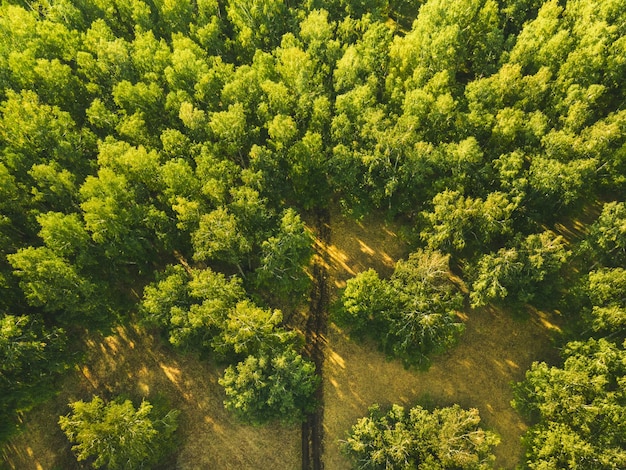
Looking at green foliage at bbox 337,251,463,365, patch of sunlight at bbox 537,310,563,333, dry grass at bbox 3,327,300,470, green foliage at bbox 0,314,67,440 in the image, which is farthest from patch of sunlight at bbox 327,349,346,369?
green foliage at bbox 0,314,67,440

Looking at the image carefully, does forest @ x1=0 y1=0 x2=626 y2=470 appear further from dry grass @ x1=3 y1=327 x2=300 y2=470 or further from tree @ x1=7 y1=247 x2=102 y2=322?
dry grass @ x1=3 y1=327 x2=300 y2=470

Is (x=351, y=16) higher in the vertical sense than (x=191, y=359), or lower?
higher

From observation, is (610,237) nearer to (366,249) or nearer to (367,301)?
(367,301)

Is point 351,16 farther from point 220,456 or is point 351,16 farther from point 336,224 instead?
point 220,456

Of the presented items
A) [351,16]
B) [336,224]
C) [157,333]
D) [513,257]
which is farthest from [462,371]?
[351,16]

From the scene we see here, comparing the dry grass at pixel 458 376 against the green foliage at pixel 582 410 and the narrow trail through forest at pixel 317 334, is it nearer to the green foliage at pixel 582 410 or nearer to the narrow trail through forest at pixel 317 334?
the narrow trail through forest at pixel 317 334

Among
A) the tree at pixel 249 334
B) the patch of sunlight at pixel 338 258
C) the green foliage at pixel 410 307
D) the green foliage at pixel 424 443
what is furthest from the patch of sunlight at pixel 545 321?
the tree at pixel 249 334

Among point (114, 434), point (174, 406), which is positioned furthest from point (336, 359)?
point (114, 434)
